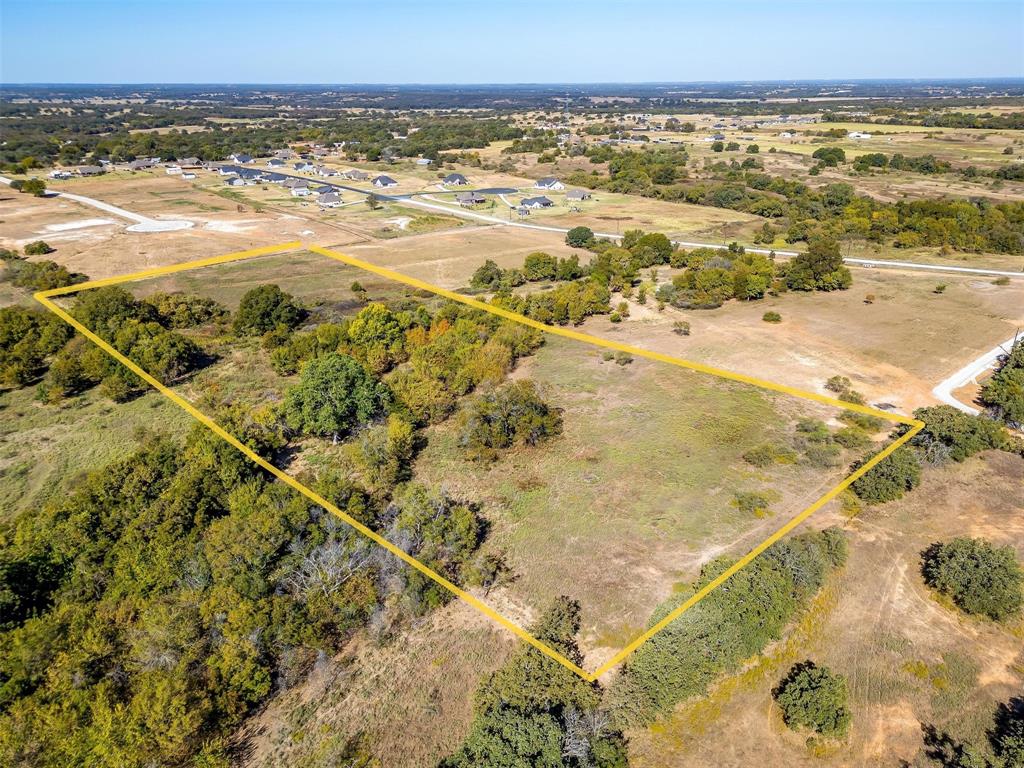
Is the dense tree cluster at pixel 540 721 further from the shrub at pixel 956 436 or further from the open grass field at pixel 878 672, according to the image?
the shrub at pixel 956 436

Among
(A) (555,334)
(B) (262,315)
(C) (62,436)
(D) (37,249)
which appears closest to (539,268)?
(A) (555,334)

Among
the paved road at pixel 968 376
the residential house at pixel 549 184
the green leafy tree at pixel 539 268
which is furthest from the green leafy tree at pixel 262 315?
the residential house at pixel 549 184

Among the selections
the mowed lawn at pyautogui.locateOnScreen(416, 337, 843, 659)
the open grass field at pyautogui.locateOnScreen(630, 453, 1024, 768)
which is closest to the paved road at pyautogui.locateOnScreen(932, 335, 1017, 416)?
the mowed lawn at pyautogui.locateOnScreen(416, 337, 843, 659)

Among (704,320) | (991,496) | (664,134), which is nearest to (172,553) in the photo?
(991,496)

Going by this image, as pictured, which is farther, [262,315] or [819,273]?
[819,273]

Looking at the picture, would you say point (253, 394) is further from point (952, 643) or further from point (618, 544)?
point (952, 643)

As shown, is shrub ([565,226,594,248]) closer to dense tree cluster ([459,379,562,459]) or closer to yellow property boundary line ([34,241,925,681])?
yellow property boundary line ([34,241,925,681])

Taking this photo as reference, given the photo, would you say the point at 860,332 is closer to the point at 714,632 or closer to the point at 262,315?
the point at 714,632
